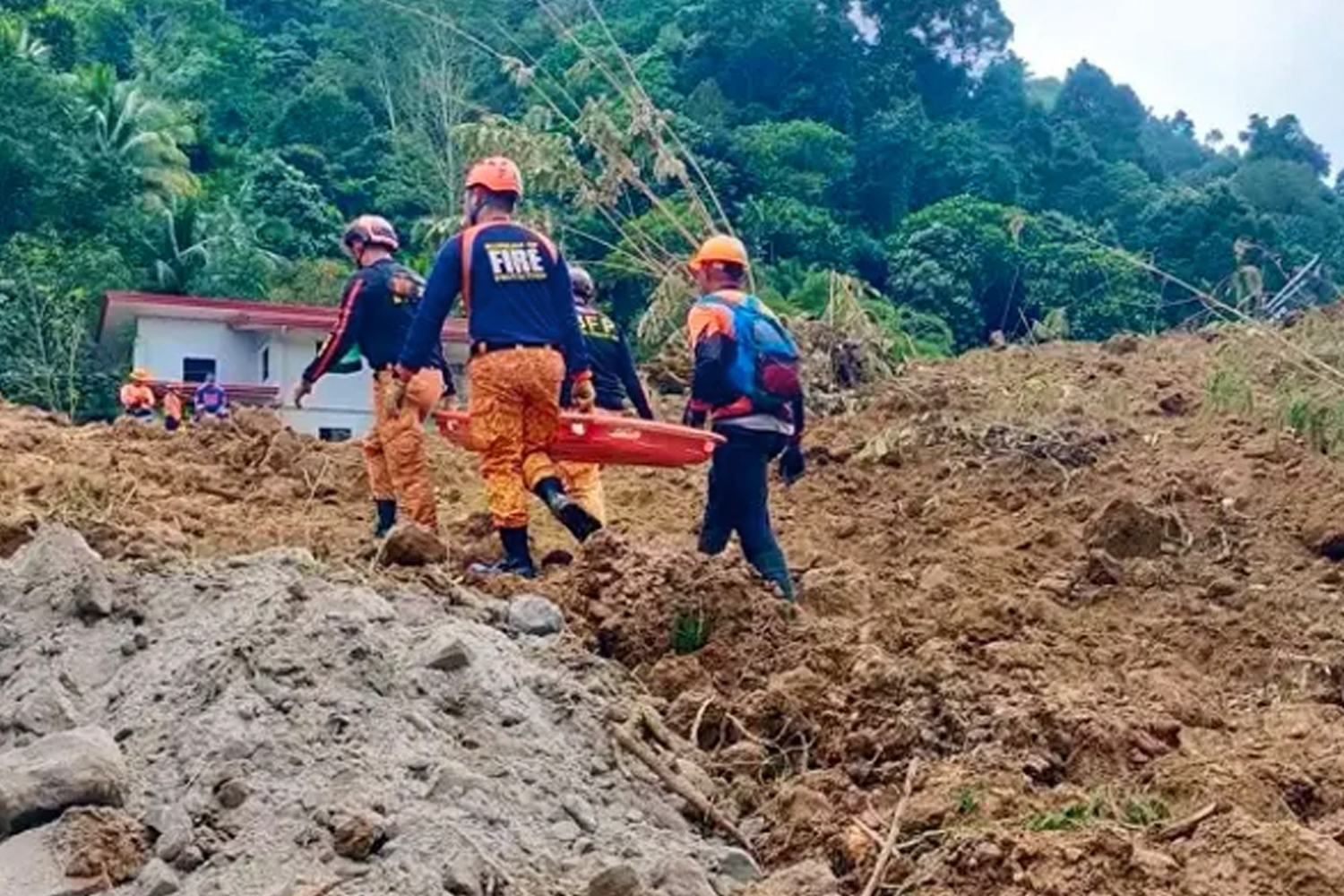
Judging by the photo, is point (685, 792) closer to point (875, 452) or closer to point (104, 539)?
point (104, 539)

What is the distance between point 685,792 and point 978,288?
90.2 feet

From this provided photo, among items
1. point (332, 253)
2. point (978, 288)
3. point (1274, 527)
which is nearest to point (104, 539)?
point (1274, 527)

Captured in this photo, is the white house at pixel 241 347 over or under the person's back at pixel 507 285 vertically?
under

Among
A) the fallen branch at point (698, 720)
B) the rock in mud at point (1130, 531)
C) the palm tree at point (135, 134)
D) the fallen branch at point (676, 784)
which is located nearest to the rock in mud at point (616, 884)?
the fallen branch at point (676, 784)

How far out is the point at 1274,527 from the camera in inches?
344

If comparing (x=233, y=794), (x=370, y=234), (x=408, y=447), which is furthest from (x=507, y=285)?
(x=233, y=794)

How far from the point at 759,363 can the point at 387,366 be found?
183 centimetres

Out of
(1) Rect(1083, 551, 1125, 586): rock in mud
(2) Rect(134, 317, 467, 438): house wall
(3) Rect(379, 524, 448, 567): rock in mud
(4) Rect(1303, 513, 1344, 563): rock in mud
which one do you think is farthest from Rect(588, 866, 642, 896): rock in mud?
(2) Rect(134, 317, 467, 438): house wall

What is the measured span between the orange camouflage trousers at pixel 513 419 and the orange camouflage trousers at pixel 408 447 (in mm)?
809

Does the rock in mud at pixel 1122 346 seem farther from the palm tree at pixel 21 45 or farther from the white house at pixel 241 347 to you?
the palm tree at pixel 21 45

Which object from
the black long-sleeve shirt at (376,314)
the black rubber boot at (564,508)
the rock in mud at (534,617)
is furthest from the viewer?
the black long-sleeve shirt at (376,314)

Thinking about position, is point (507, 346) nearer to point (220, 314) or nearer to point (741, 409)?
point (741, 409)

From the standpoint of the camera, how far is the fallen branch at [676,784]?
448 cm

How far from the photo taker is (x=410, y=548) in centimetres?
637
